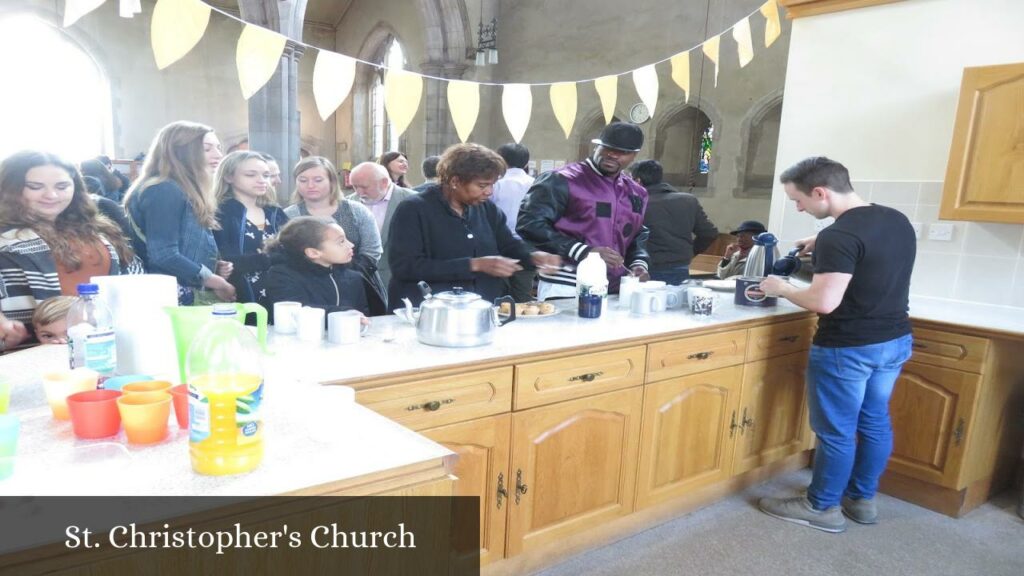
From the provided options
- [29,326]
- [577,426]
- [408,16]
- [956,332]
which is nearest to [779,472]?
[956,332]

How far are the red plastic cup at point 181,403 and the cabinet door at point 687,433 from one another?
4.99 feet

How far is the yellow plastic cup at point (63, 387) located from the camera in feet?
3.54

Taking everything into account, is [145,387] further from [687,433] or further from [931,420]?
[931,420]

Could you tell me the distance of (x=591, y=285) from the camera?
2.27 metres

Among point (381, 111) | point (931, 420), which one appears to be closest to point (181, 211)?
point (931, 420)

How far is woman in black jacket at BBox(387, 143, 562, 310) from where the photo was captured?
7.25 ft

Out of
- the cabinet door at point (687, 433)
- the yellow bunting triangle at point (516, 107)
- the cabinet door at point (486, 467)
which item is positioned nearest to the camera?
the cabinet door at point (486, 467)

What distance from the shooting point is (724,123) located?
8258 mm

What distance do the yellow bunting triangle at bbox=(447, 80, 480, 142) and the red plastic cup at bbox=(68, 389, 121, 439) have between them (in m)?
1.81

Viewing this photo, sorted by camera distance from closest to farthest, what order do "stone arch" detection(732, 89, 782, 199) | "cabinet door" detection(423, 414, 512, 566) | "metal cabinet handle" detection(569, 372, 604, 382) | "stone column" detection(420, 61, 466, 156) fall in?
"cabinet door" detection(423, 414, 512, 566) < "metal cabinet handle" detection(569, 372, 604, 382) < "stone arch" detection(732, 89, 782, 199) < "stone column" detection(420, 61, 466, 156)

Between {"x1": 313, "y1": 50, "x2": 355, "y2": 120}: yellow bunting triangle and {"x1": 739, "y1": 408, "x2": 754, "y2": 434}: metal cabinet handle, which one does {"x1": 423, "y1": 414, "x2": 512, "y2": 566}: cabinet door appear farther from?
{"x1": 313, "y1": 50, "x2": 355, "y2": 120}: yellow bunting triangle

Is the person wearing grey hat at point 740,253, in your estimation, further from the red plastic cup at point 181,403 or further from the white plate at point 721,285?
the red plastic cup at point 181,403
